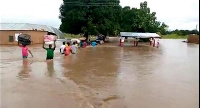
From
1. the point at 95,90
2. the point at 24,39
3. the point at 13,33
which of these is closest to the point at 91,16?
the point at 24,39

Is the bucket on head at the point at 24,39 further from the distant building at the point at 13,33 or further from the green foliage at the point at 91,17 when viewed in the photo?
the green foliage at the point at 91,17

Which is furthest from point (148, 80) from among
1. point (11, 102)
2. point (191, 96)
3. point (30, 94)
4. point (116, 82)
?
point (11, 102)

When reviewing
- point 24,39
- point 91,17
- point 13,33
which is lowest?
point 24,39

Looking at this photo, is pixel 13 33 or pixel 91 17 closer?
pixel 13 33

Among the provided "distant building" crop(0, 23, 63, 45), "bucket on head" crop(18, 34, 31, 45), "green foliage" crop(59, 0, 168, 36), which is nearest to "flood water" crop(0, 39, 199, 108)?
"bucket on head" crop(18, 34, 31, 45)

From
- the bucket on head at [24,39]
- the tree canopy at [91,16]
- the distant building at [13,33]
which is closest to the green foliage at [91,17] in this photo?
the tree canopy at [91,16]

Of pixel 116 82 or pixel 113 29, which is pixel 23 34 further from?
pixel 116 82

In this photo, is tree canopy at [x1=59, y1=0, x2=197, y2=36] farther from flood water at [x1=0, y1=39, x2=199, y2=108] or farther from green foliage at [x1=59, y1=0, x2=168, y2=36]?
flood water at [x1=0, y1=39, x2=199, y2=108]

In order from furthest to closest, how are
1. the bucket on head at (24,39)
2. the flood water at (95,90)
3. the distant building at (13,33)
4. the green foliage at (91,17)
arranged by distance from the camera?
the green foliage at (91,17), the distant building at (13,33), the bucket on head at (24,39), the flood water at (95,90)

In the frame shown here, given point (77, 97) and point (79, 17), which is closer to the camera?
point (77, 97)

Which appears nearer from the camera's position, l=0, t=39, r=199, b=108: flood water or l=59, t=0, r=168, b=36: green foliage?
l=0, t=39, r=199, b=108: flood water

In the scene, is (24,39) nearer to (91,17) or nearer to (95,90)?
(91,17)

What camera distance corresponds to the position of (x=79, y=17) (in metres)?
36.3

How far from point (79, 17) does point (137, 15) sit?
37.4ft
